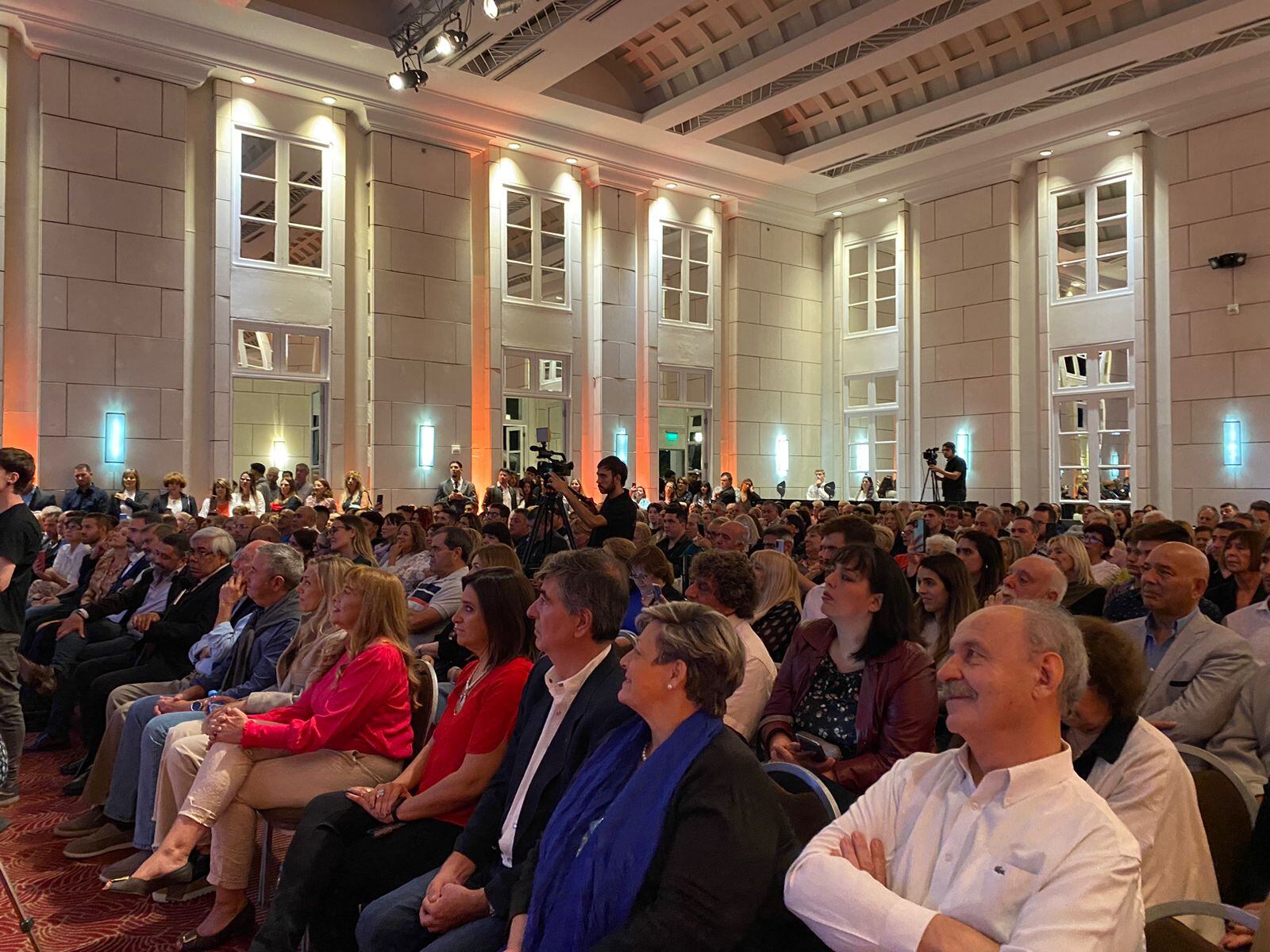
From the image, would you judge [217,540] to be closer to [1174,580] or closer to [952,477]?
[1174,580]

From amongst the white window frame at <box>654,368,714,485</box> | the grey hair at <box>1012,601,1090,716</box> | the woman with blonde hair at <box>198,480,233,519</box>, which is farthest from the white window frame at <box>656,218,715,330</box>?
the grey hair at <box>1012,601,1090,716</box>

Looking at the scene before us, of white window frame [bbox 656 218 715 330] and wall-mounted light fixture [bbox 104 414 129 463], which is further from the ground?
white window frame [bbox 656 218 715 330]

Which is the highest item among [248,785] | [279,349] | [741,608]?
[279,349]

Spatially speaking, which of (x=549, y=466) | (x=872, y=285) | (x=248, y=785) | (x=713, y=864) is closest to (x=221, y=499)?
(x=549, y=466)

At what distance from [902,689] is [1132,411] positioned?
13.8m

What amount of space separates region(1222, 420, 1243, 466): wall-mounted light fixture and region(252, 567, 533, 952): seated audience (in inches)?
529

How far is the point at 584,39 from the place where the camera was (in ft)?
40.1

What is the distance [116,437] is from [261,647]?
936cm

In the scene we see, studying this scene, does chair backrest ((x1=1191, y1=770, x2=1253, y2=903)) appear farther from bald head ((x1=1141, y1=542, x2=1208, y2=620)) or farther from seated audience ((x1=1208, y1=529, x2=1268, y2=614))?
seated audience ((x1=1208, y1=529, x2=1268, y2=614))

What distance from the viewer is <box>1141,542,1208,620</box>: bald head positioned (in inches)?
115

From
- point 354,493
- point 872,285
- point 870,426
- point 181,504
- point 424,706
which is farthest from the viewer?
point 870,426

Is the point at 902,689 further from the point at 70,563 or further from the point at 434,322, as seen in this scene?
the point at 434,322

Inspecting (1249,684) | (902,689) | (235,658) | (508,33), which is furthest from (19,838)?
(508,33)

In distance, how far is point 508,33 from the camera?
1198 cm
